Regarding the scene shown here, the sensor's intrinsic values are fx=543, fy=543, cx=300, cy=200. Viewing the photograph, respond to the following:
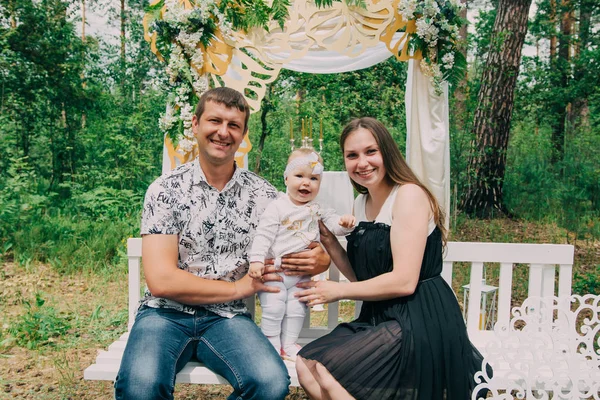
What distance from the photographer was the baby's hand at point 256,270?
8.20 feet

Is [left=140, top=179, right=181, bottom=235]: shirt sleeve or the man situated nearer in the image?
the man

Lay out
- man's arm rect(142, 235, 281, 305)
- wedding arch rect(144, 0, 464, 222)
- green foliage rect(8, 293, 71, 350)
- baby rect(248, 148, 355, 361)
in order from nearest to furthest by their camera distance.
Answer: man's arm rect(142, 235, 281, 305), baby rect(248, 148, 355, 361), wedding arch rect(144, 0, 464, 222), green foliage rect(8, 293, 71, 350)

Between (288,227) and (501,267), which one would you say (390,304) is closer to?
(288,227)

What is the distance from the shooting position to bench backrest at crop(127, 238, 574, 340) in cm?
307

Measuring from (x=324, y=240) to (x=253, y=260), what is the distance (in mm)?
448

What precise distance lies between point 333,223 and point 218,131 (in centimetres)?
74

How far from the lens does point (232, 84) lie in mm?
3770

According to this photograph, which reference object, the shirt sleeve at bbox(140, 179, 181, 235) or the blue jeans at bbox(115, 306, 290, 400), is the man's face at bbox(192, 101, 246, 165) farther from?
the blue jeans at bbox(115, 306, 290, 400)

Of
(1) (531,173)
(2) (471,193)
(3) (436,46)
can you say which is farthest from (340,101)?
(3) (436,46)

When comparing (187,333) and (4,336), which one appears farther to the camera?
(4,336)

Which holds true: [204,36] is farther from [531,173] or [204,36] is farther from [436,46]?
[531,173]

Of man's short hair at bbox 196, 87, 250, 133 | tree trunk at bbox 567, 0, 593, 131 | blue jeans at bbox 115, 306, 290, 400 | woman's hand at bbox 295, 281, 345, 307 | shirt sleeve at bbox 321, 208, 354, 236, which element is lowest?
blue jeans at bbox 115, 306, 290, 400

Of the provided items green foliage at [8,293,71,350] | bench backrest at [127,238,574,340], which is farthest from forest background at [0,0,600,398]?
bench backrest at [127,238,574,340]

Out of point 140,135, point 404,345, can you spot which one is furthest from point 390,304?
point 140,135
